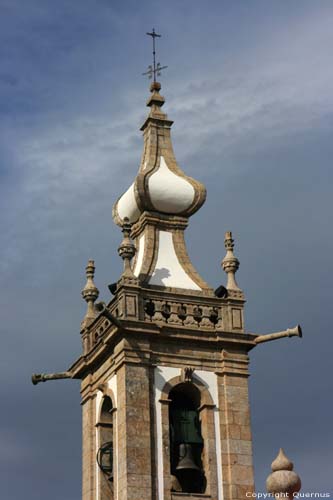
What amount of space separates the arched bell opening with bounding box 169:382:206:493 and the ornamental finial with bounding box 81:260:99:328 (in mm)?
3268

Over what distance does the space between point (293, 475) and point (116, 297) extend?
1204cm

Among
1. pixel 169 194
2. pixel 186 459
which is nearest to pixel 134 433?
pixel 186 459

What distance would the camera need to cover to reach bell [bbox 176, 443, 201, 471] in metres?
29.0

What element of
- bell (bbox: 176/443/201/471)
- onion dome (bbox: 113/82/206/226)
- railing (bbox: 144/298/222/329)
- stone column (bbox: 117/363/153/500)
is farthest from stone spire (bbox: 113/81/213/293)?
bell (bbox: 176/443/201/471)

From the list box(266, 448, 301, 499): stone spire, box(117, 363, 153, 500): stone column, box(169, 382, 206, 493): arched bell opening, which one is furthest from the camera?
box(169, 382, 206, 493): arched bell opening

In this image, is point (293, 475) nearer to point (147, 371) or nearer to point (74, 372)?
point (147, 371)

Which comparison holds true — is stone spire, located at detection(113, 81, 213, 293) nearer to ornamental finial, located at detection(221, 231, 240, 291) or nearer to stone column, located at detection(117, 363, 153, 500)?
ornamental finial, located at detection(221, 231, 240, 291)

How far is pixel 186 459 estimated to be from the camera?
1146 inches

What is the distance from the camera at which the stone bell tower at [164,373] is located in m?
28.8

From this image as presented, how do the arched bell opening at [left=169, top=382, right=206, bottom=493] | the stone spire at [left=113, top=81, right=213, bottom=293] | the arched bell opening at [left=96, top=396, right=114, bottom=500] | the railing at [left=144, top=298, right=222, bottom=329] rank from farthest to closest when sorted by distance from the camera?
the stone spire at [left=113, top=81, right=213, bottom=293] < the railing at [left=144, top=298, right=222, bottom=329] < the arched bell opening at [left=96, top=396, right=114, bottom=500] < the arched bell opening at [left=169, top=382, right=206, bottom=493]

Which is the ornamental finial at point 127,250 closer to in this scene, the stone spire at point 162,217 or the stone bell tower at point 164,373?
the stone bell tower at point 164,373

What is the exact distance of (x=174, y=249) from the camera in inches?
1261

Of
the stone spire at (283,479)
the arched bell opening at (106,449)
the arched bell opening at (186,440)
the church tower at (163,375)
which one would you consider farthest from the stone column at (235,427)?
the stone spire at (283,479)

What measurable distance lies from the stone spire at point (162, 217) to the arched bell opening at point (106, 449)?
3006mm
